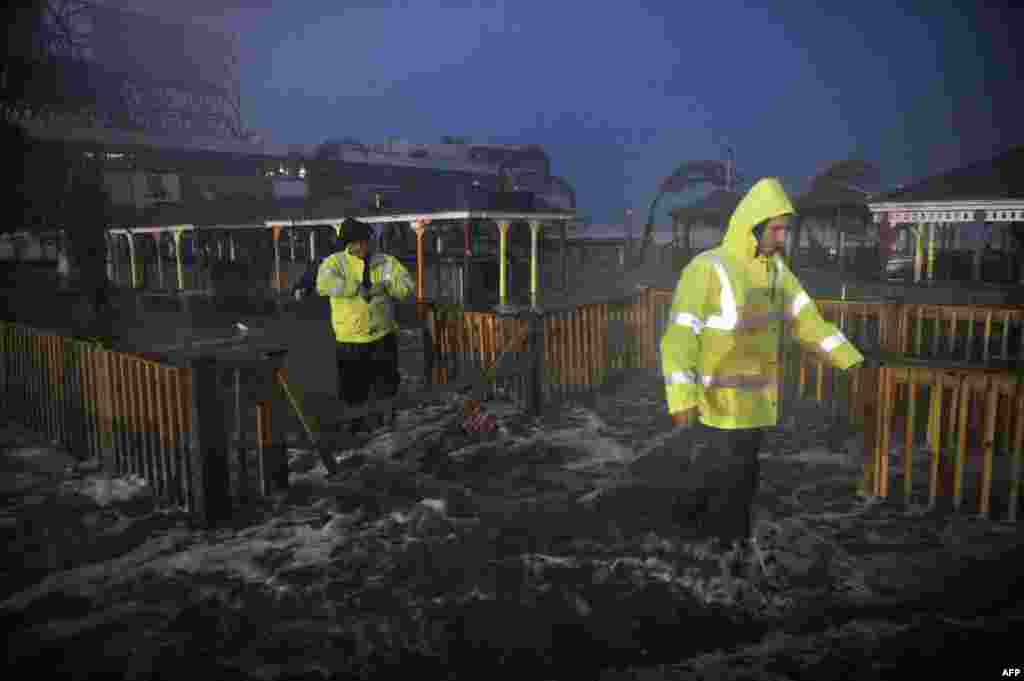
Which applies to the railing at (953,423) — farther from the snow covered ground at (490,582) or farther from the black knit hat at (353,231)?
the black knit hat at (353,231)

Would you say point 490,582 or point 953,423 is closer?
point 490,582

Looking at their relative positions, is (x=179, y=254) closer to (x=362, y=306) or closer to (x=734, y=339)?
(x=362, y=306)

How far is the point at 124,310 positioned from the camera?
17.8m

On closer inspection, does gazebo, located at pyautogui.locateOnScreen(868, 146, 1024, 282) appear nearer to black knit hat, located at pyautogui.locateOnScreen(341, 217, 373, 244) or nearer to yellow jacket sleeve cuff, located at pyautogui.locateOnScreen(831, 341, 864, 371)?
yellow jacket sleeve cuff, located at pyautogui.locateOnScreen(831, 341, 864, 371)

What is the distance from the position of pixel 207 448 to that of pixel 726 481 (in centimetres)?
321

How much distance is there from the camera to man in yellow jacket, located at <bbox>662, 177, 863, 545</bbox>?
3406 millimetres

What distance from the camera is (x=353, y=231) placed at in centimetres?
571

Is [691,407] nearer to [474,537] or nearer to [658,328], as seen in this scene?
[474,537]

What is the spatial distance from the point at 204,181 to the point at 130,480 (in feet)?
127

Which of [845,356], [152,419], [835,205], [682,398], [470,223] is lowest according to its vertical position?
[152,419]

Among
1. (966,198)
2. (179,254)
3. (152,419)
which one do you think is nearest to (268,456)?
(152,419)

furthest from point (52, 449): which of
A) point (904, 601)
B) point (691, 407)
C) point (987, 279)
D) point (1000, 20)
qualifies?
point (1000, 20)

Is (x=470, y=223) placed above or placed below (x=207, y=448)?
above

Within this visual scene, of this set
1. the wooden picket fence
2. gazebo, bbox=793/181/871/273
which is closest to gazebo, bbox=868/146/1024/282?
gazebo, bbox=793/181/871/273
